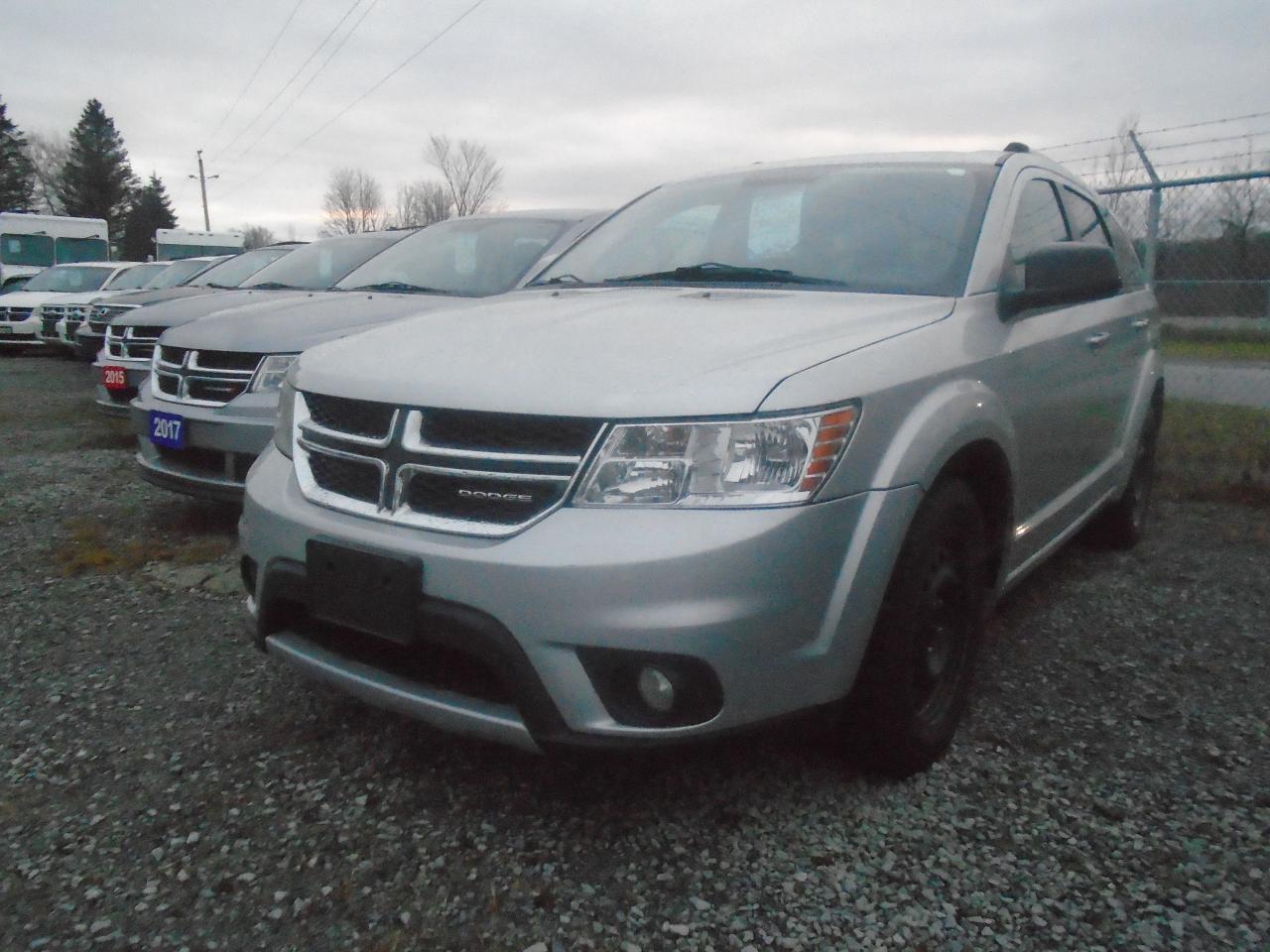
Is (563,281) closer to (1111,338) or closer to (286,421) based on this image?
(286,421)

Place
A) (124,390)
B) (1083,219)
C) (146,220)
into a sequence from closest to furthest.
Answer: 1. (1083,219)
2. (124,390)
3. (146,220)

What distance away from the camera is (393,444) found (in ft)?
7.50

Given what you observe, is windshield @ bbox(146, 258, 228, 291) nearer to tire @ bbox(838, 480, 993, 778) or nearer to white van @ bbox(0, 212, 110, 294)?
white van @ bbox(0, 212, 110, 294)

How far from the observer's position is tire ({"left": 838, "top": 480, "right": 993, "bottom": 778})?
2.27 meters

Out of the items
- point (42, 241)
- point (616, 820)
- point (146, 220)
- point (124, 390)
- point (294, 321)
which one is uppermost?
point (146, 220)

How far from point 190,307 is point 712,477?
217 inches

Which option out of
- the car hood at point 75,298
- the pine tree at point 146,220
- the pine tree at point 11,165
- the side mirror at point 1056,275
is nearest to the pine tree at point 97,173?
the pine tree at point 146,220

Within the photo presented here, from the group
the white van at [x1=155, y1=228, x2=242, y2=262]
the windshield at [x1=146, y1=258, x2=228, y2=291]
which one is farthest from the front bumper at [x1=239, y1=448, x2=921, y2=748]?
the white van at [x1=155, y1=228, x2=242, y2=262]

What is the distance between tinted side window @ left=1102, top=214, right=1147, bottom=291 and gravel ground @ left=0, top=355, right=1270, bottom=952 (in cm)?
144

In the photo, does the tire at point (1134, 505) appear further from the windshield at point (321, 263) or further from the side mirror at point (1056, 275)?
the windshield at point (321, 263)

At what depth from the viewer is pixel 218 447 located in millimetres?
4547

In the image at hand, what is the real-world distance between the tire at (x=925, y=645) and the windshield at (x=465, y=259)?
133 inches

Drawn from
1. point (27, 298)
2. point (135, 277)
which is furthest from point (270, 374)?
point (27, 298)

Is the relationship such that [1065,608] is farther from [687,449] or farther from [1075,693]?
[687,449]
